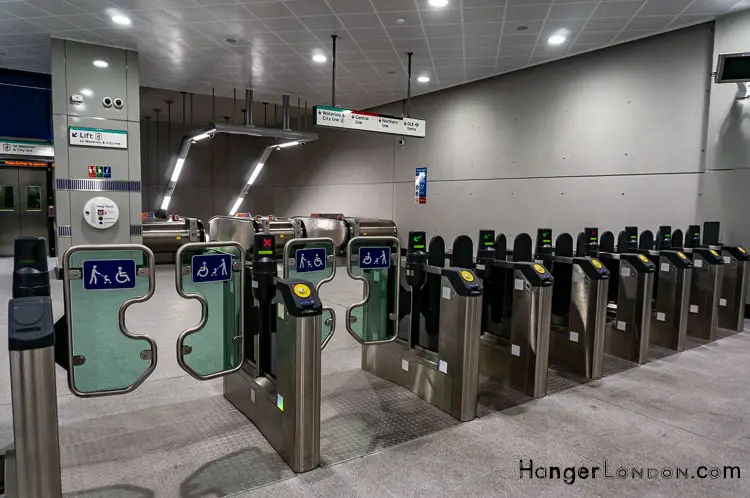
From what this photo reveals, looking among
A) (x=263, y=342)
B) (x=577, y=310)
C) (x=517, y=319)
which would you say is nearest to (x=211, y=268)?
(x=263, y=342)

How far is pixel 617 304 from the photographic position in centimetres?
436

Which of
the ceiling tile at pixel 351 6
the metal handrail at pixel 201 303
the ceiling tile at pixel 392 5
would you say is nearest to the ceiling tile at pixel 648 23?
the ceiling tile at pixel 392 5

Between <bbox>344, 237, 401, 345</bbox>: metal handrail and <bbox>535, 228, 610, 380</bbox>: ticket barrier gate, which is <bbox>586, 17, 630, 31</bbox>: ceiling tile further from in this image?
<bbox>344, 237, 401, 345</bbox>: metal handrail

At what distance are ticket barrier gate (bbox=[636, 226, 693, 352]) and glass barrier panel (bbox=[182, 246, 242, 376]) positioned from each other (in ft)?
12.8

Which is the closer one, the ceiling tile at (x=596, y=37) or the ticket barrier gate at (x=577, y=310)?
the ticket barrier gate at (x=577, y=310)

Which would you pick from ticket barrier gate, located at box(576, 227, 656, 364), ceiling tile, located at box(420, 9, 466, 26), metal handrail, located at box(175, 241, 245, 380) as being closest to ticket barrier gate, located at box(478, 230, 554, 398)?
ticket barrier gate, located at box(576, 227, 656, 364)

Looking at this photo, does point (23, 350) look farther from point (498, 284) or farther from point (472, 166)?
point (472, 166)

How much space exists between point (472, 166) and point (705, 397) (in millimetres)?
6126

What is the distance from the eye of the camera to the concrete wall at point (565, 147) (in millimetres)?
6195

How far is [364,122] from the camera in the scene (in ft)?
22.6

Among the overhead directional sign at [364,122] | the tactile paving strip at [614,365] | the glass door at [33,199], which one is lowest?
the tactile paving strip at [614,365]

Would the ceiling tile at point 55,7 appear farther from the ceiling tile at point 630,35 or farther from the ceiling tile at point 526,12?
the ceiling tile at point 630,35

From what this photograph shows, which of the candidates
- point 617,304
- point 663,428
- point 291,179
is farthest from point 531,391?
point 291,179

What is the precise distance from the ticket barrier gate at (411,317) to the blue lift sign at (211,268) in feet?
2.88
